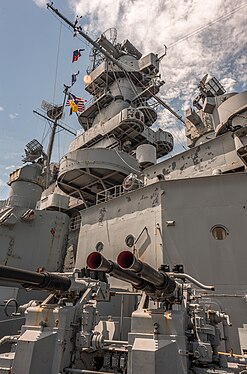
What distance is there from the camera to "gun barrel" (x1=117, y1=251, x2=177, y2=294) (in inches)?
116

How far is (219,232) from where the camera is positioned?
25.0ft

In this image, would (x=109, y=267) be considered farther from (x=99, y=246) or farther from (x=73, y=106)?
(x=73, y=106)

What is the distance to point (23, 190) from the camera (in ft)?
49.7

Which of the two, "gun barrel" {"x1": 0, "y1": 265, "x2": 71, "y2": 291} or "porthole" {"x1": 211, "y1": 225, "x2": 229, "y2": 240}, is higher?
"porthole" {"x1": 211, "y1": 225, "x2": 229, "y2": 240}

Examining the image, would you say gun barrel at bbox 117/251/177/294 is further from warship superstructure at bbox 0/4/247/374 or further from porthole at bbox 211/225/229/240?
porthole at bbox 211/225/229/240

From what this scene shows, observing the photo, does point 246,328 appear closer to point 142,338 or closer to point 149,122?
point 142,338

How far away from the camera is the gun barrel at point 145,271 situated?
2.95 m

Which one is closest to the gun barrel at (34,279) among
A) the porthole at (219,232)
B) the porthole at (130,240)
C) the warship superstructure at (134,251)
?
the warship superstructure at (134,251)

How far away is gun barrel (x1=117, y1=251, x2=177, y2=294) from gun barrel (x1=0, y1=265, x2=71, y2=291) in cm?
125

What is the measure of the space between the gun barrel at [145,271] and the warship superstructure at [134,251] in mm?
14

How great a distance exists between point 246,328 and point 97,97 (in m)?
19.0

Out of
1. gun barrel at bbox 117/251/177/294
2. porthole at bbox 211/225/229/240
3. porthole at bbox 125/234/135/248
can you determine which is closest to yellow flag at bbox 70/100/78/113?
porthole at bbox 125/234/135/248

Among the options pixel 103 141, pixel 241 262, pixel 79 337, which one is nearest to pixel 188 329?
pixel 79 337

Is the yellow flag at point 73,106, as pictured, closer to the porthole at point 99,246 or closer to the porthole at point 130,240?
the porthole at point 99,246
